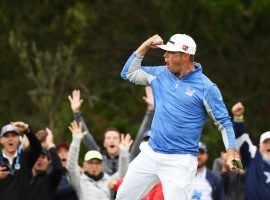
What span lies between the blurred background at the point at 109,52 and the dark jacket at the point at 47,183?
9990 millimetres

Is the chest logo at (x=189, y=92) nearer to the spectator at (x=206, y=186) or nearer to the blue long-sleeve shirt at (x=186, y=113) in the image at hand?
the blue long-sleeve shirt at (x=186, y=113)

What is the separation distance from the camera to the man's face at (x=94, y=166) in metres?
15.2

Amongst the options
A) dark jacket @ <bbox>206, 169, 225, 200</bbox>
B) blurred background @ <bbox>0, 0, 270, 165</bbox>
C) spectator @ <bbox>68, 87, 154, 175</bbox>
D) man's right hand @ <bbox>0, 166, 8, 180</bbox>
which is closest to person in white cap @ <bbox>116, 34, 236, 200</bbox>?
man's right hand @ <bbox>0, 166, 8, 180</bbox>

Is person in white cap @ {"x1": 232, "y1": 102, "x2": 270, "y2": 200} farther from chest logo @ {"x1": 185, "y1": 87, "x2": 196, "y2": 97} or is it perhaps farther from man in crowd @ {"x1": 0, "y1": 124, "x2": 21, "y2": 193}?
man in crowd @ {"x1": 0, "y1": 124, "x2": 21, "y2": 193}

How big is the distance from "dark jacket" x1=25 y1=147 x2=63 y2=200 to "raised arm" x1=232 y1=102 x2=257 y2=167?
2.30 m

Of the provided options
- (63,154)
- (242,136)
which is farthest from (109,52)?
(242,136)

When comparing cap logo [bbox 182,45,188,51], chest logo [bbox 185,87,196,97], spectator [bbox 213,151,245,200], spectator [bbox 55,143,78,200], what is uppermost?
cap logo [bbox 182,45,188,51]

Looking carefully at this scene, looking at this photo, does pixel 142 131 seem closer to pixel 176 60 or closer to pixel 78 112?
pixel 78 112

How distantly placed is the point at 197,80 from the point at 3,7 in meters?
19.8

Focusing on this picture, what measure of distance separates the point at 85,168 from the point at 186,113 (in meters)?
2.84

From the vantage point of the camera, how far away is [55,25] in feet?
107

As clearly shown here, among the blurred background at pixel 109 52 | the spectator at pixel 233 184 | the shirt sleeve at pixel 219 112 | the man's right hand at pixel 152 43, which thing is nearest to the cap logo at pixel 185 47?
the man's right hand at pixel 152 43

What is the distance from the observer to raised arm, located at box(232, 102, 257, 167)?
14977mm

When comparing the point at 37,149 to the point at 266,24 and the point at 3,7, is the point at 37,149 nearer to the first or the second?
the point at 266,24
